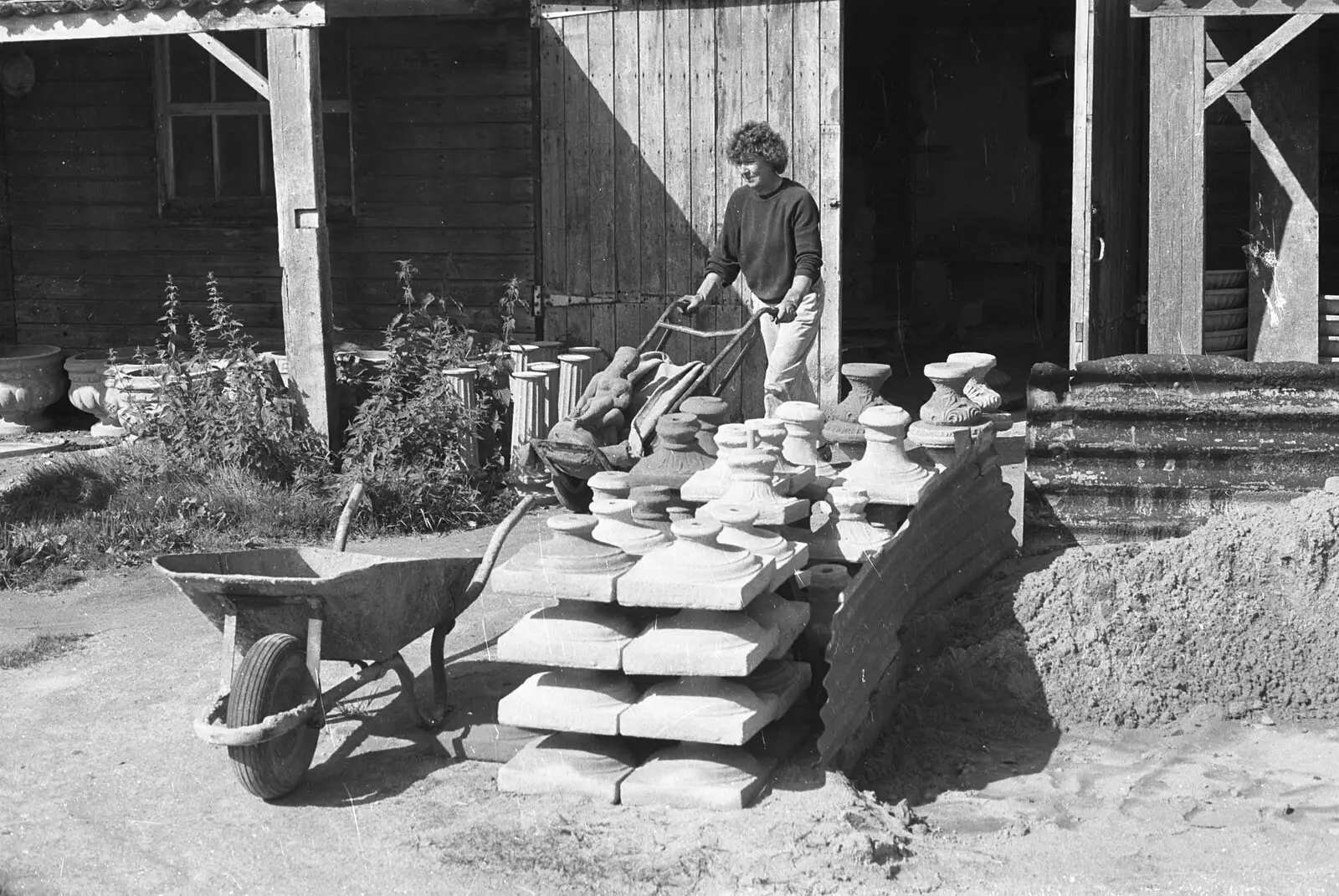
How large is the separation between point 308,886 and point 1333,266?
9868 mm

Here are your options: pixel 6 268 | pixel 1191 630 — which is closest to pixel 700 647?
pixel 1191 630

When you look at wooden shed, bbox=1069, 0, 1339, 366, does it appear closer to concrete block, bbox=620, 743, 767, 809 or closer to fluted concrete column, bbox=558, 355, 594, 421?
fluted concrete column, bbox=558, 355, 594, 421

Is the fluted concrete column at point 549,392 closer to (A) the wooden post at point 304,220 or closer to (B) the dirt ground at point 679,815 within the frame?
(A) the wooden post at point 304,220

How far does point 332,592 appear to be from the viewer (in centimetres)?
509

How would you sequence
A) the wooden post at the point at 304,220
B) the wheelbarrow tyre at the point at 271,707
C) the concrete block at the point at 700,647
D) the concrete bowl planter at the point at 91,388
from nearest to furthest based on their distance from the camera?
1. the concrete block at the point at 700,647
2. the wheelbarrow tyre at the point at 271,707
3. the wooden post at the point at 304,220
4. the concrete bowl planter at the point at 91,388

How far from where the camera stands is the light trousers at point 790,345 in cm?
863

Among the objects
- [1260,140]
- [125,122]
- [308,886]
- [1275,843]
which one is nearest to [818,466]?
[1275,843]

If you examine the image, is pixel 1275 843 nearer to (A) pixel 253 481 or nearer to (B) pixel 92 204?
(A) pixel 253 481

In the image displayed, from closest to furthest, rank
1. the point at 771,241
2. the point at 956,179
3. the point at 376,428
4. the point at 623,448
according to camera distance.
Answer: the point at 623,448 → the point at 771,241 → the point at 376,428 → the point at 956,179

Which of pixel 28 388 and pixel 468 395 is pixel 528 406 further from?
pixel 28 388

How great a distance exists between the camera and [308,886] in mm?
4449

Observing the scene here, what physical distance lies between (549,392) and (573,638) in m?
4.83

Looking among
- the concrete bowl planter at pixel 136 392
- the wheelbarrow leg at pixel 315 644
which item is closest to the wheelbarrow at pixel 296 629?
the wheelbarrow leg at pixel 315 644

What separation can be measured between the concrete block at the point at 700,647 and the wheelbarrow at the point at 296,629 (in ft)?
3.13
